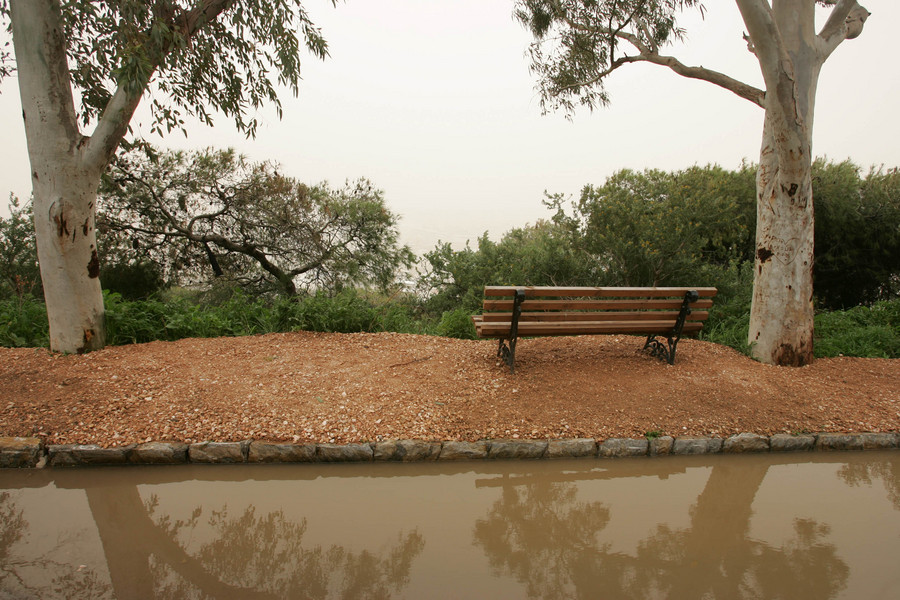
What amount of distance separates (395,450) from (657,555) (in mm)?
1988

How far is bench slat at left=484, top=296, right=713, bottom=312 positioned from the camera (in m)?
4.80

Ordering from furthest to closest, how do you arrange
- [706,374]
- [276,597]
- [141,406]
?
[706,374]
[141,406]
[276,597]

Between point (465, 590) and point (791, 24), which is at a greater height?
point (791, 24)

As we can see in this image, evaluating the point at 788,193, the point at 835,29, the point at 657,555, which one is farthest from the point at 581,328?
the point at 835,29

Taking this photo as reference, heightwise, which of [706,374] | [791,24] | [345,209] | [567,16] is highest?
[567,16]

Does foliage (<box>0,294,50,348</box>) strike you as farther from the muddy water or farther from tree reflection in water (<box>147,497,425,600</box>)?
tree reflection in water (<box>147,497,425,600</box>)

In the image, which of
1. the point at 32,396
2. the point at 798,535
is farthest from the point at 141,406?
the point at 798,535

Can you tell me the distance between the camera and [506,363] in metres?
5.27

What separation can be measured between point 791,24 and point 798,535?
571 cm

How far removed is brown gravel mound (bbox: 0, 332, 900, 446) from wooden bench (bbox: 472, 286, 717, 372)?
40 cm

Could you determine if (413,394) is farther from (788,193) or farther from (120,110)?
(788,193)

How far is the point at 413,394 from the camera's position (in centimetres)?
468

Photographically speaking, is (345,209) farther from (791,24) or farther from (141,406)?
(791,24)

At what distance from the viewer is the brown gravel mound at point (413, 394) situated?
4.16 metres
